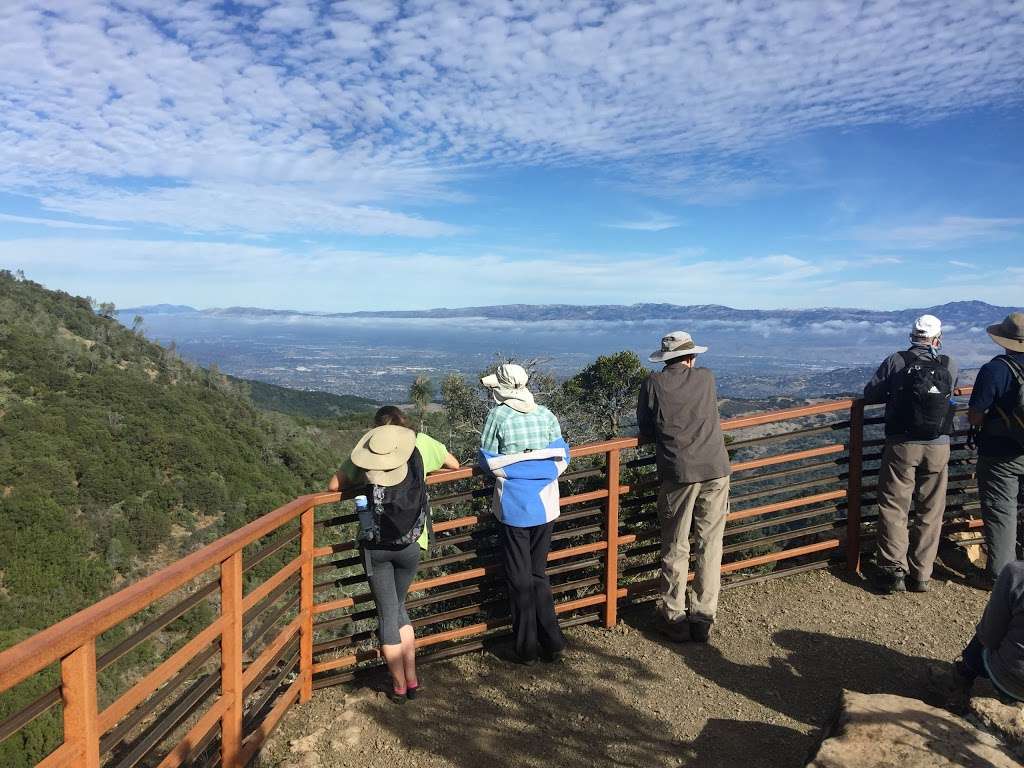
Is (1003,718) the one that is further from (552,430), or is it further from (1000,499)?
(552,430)

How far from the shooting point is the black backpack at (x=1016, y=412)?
4.03 meters

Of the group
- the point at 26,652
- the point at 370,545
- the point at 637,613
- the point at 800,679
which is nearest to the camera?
the point at 26,652

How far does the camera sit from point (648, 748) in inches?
125

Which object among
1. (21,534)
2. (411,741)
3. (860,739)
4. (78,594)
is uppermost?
(860,739)

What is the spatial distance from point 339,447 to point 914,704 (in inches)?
2766

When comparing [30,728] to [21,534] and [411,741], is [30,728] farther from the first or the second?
[21,534]

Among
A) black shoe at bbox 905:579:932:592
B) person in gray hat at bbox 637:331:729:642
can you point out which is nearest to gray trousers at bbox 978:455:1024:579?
black shoe at bbox 905:579:932:592

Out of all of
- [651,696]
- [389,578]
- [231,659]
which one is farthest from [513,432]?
[231,659]

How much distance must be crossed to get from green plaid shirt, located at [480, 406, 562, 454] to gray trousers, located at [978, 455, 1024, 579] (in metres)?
2.85

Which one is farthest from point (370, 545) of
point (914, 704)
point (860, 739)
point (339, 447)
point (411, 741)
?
point (339, 447)

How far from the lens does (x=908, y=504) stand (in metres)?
4.65

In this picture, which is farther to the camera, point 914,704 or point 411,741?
point 411,741

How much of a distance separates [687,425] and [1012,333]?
6.85 ft

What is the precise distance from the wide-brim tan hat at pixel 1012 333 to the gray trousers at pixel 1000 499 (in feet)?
2.31
